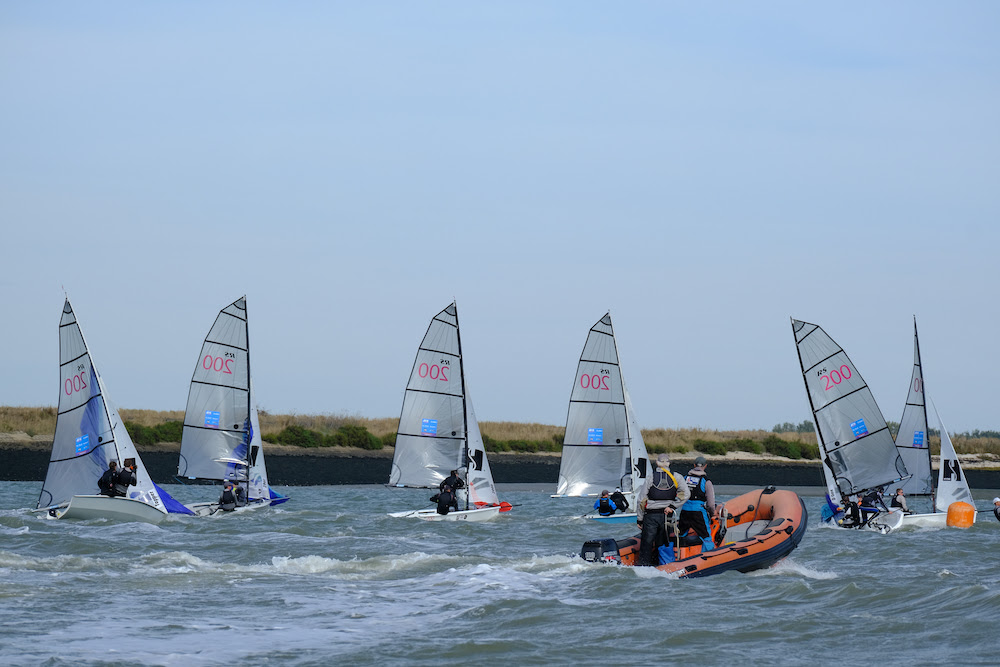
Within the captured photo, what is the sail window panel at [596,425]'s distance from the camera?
30.5 metres

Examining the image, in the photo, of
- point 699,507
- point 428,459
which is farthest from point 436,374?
point 699,507

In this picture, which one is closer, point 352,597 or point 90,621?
point 90,621

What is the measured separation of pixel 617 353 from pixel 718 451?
93.5 ft

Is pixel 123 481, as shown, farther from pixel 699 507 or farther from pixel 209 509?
pixel 699 507

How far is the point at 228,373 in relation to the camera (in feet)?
96.6

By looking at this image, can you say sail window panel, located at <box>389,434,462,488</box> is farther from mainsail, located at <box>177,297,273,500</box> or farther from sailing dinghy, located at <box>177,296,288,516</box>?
mainsail, located at <box>177,297,273,500</box>

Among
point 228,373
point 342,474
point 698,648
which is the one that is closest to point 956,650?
point 698,648

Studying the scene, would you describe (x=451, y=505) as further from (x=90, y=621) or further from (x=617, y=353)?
(x=90, y=621)

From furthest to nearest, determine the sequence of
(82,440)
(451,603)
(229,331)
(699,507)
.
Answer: (229,331) → (82,440) → (699,507) → (451,603)

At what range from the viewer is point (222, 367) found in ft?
96.1

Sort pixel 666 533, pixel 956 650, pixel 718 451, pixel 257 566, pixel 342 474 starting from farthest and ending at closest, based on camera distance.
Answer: pixel 718 451, pixel 342 474, pixel 257 566, pixel 666 533, pixel 956 650

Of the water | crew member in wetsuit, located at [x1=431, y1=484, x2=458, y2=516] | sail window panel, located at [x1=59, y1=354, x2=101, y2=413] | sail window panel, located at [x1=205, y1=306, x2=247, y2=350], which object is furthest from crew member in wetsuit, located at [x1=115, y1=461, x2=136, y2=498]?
crew member in wetsuit, located at [x1=431, y1=484, x2=458, y2=516]

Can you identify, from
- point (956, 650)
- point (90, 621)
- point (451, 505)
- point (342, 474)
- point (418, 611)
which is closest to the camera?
point (956, 650)

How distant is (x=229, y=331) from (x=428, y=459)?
21.2 ft
